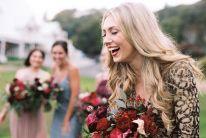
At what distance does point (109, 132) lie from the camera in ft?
9.53

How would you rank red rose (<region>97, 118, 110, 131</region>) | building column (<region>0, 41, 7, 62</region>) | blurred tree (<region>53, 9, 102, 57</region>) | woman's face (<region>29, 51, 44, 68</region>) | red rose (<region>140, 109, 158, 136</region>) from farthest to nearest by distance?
blurred tree (<region>53, 9, 102, 57</region>)
building column (<region>0, 41, 7, 62</region>)
woman's face (<region>29, 51, 44, 68</region>)
red rose (<region>97, 118, 110, 131</region>)
red rose (<region>140, 109, 158, 136</region>)

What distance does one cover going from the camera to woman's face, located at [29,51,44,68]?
8.31m

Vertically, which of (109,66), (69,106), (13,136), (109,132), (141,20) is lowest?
(13,136)

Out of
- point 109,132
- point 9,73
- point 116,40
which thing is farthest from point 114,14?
point 9,73

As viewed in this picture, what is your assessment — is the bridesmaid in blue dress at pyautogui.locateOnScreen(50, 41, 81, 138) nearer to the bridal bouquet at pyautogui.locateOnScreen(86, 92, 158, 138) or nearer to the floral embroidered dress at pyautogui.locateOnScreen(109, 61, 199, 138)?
the bridal bouquet at pyautogui.locateOnScreen(86, 92, 158, 138)

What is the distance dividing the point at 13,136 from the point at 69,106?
0.98m

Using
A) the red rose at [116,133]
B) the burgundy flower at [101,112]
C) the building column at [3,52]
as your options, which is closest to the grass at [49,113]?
the building column at [3,52]

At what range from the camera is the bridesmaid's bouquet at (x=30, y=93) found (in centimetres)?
768

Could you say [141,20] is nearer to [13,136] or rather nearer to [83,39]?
[13,136]

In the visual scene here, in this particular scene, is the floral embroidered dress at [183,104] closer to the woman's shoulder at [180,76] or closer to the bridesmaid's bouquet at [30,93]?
the woman's shoulder at [180,76]

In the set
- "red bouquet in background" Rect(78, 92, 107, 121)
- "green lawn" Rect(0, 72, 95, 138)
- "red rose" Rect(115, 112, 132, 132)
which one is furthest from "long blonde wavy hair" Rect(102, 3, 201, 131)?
"green lawn" Rect(0, 72, 95, 138)

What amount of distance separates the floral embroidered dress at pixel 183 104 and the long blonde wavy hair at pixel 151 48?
0.12 ft

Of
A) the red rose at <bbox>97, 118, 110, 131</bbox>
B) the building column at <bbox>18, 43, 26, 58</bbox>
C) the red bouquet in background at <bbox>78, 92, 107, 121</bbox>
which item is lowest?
the red bouquet in background at <bbox>78, 92, 107, 121</bbox>

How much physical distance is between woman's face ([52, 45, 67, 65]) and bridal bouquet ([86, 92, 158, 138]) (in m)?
4.59
